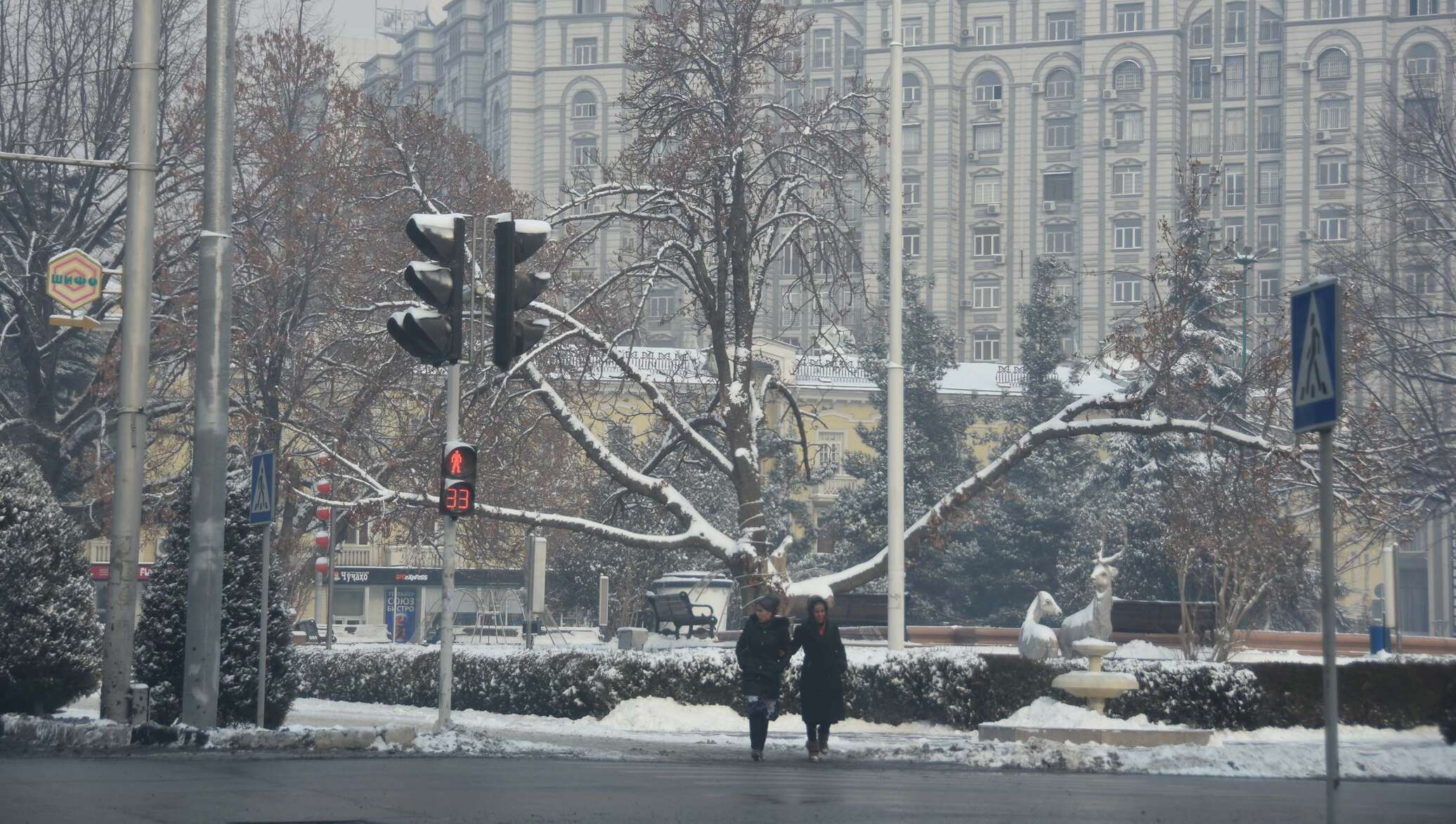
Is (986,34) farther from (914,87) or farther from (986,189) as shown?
(986,189)

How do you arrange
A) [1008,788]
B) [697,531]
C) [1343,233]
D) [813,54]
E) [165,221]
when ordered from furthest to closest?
[813,54] → [1343,233] → [165,221] → [697,531] → [1008,788]

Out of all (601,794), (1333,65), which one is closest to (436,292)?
(601,794)

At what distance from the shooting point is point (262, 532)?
1847cm

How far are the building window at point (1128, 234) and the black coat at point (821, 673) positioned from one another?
105818 millimetres

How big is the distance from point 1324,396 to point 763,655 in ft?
31.6

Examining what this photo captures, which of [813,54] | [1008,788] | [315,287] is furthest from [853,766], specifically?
[813,54]

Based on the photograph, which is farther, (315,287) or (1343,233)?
(1343,233)

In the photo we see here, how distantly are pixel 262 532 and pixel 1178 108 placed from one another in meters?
109

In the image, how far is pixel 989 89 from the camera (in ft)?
406

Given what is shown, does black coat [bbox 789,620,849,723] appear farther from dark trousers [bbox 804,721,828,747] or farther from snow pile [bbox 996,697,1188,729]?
snow pile [bbox 996,697,1188,729]

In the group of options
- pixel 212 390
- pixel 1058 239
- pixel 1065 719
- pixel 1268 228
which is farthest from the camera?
pixel 1058 239

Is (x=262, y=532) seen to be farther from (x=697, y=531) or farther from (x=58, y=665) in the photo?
(x=697, y=531)

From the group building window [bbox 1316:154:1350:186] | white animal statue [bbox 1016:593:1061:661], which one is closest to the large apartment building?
building window [bbox 1316:154:1350:186]

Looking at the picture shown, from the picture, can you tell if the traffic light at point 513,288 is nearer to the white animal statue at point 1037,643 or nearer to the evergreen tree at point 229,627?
the evergreen tree at point 229,627
